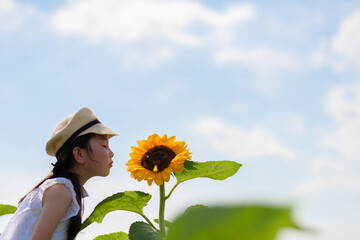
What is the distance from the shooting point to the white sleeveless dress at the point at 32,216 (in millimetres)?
2541

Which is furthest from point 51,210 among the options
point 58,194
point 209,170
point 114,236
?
point 209,170

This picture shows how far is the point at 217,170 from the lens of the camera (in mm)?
2336

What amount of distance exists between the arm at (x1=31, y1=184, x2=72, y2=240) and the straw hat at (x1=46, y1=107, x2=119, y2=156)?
1.58ft

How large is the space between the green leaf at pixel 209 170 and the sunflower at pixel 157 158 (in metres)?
0.07

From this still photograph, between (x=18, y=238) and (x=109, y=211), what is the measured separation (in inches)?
28.6

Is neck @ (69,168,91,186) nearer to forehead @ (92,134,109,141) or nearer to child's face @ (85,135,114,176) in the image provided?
child's face @ (85,135,114,176)

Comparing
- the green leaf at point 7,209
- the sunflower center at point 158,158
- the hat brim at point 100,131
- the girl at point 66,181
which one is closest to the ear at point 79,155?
the girl at point 66,181

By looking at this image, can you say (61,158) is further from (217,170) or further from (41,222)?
(217,170)

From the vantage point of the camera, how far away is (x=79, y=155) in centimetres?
289

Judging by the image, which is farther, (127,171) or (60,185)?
(60,185)

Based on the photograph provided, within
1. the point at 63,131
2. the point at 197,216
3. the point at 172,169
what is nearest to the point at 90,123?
the point at 63,131

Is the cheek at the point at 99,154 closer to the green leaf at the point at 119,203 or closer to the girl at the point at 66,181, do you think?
the girl at the point at 66,181

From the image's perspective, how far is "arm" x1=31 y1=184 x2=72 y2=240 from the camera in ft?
7.58

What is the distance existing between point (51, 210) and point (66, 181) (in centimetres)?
24
